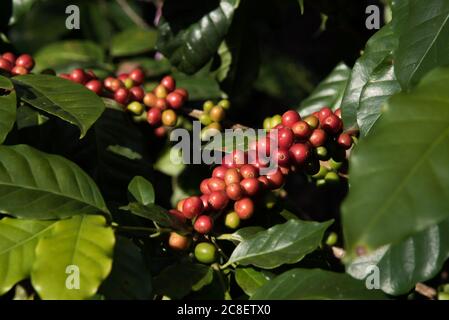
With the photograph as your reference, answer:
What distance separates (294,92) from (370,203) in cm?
334

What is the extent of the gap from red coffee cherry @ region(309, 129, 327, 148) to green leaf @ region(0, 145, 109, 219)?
486 millimetres

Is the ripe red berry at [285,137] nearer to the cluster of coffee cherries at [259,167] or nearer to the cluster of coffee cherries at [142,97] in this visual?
the cluster of coffee cherries at [259,167]

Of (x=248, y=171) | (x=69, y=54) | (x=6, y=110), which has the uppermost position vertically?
(x=6, y=110)

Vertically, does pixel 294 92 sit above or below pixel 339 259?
below

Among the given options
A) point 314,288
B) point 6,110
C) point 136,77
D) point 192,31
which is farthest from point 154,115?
point 314,288

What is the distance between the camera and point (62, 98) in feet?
4.34

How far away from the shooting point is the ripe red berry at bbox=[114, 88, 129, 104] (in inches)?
65.6

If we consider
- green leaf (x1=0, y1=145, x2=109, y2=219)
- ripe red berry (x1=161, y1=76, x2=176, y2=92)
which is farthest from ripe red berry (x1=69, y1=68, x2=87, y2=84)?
green leaf (x1=0, y1=145, x2=109, y2=219)

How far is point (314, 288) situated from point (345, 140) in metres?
0.46

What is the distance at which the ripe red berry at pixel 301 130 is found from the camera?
1.36 meters

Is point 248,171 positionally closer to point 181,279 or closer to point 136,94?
point 181,279

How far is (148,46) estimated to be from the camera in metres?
2.63

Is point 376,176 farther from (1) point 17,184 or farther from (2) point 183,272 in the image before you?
(1) point 17,184

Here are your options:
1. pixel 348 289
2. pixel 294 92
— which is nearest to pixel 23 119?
pixel 348 289
